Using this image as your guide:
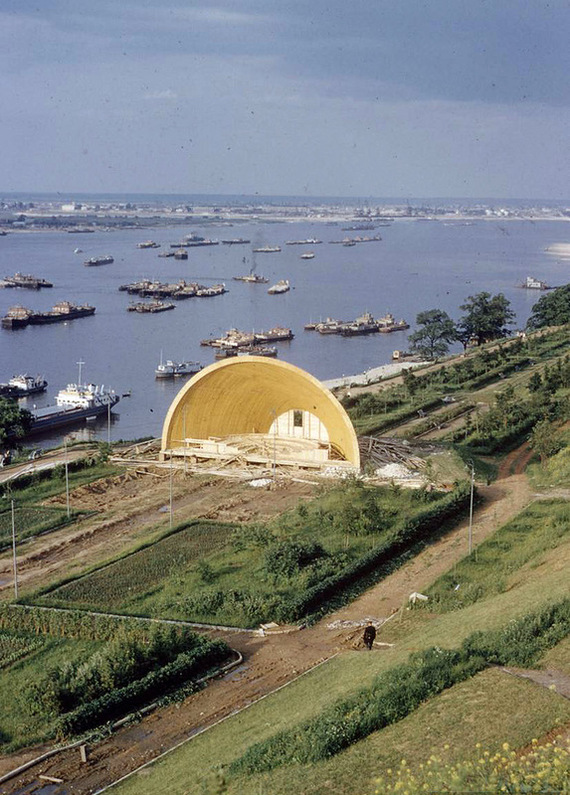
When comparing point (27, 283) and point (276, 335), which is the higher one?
point (27, 283)

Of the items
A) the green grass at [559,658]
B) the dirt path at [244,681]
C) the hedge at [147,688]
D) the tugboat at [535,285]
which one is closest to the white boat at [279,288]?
the tugboat at [535,285]

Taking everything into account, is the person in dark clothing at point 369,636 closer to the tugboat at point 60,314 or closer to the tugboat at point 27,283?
the tugboat at point 60,314

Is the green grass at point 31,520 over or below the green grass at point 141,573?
below

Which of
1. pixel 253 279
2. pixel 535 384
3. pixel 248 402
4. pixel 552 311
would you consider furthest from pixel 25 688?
pixel 253 279

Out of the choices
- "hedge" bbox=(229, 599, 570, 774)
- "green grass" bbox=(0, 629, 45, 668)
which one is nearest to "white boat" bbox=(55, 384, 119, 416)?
"green grass" bbox=(0, 629, 45, 668)

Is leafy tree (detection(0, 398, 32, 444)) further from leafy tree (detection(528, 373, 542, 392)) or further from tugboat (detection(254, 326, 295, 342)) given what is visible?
tugboat (detection(254, 326, 295, 342))

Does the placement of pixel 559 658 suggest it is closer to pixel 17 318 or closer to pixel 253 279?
pixel 17 318
